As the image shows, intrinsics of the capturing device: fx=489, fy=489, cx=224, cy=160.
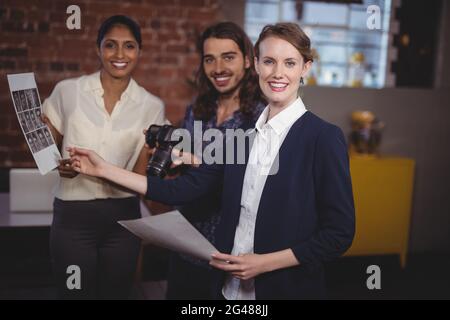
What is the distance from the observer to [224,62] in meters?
1.43

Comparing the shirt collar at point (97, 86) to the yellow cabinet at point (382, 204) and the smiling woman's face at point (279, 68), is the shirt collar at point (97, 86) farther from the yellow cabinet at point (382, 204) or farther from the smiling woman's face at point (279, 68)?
the yellow cabinet at point (382, 204)

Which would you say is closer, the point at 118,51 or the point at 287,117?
the point at 287,117

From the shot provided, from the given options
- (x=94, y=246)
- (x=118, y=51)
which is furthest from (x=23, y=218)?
(x=118, y=51)

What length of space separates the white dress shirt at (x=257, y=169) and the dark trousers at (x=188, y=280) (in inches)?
14.9

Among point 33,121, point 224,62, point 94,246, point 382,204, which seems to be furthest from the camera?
point 382,204

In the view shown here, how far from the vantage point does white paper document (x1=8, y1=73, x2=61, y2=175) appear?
1.14 m

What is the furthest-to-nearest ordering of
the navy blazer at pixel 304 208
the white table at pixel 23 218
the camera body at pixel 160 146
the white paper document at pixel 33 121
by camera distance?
1. the white table at pixel 23 218
2. the camera body at pixel 160 146
3. the white paper document at pixel 33 121
4. the navy blazer at pixel 304 208

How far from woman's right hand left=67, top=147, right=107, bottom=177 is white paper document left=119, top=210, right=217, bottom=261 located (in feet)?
0.68

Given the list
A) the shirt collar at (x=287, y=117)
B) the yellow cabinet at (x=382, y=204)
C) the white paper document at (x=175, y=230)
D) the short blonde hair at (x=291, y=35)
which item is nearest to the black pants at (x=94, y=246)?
the white paper document at (x=175, y=230)

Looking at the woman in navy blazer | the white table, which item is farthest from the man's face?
the white table

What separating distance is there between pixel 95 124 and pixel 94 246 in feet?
1.09

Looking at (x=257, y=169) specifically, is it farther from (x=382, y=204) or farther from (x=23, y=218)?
(x=382, y=204)

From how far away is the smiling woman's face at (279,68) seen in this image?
99 cm

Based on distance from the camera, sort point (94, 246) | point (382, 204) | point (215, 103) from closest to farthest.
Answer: point (94, 246), point (215, 103), point (382, 204)
